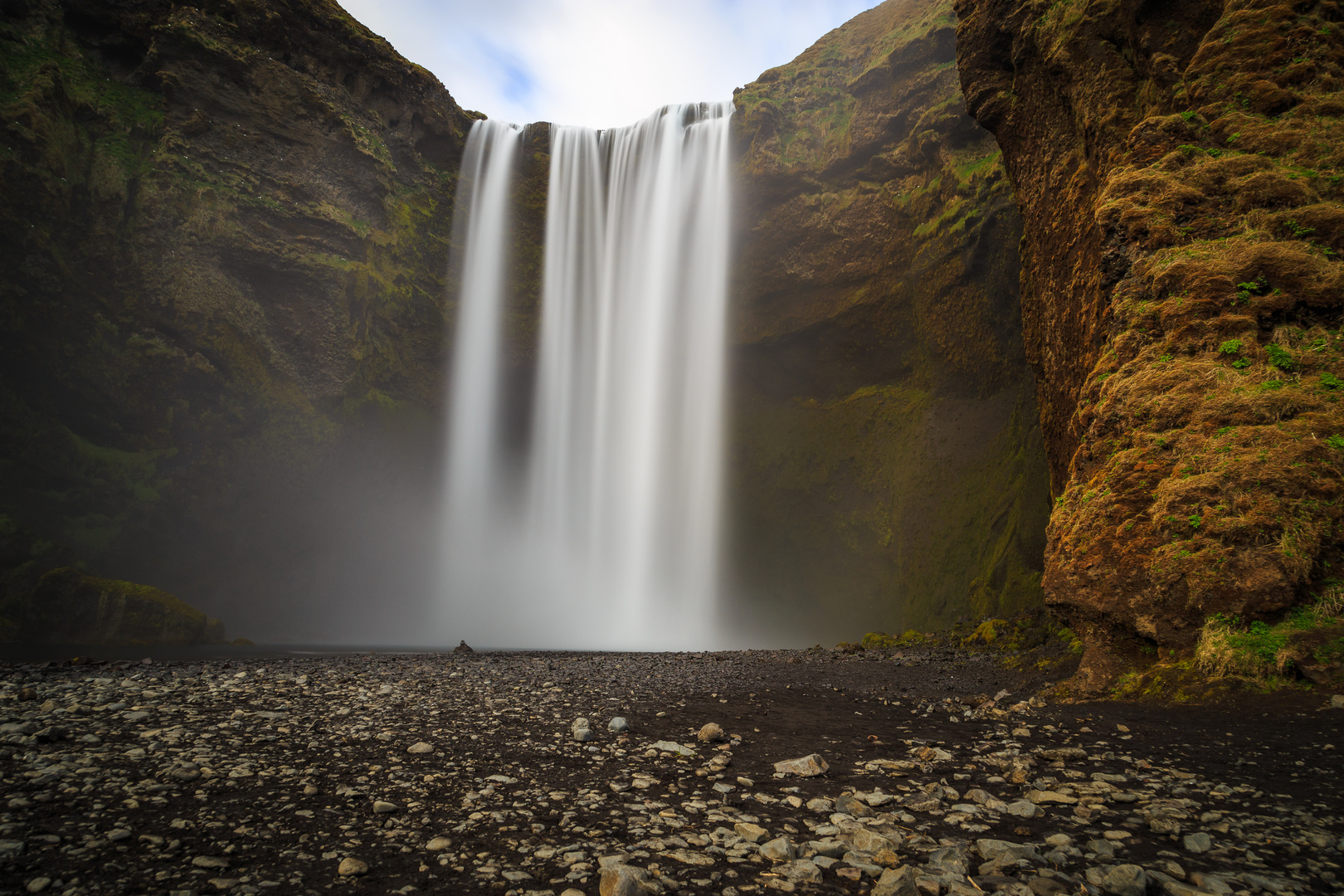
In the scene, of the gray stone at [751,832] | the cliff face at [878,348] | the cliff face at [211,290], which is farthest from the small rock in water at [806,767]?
the cliff face at [211,290]

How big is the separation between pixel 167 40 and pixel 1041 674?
32.9 meters

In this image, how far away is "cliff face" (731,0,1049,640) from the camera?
19.2m

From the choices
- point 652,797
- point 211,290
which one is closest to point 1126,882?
point 652,797

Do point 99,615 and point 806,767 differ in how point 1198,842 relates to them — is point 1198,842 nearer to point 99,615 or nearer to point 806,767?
point 806,767

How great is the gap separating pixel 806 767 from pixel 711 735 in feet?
3.45

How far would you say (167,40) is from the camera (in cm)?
2162

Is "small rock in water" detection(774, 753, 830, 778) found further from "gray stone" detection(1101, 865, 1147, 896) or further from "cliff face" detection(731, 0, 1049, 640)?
"cliff face" detection(731, 0, 1049, 640)

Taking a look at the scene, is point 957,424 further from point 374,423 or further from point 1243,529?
point 374,423

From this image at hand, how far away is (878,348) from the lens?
23109mm

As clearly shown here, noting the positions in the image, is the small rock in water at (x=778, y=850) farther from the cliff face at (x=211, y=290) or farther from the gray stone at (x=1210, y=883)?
the cliff face at (x=211, y=290)

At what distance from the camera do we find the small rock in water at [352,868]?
102 inches

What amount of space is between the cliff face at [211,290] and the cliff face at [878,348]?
15917 mm

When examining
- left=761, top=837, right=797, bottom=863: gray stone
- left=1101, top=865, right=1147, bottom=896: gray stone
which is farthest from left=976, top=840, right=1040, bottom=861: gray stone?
left=761, top=837, right=797, bottom=863: gray stone

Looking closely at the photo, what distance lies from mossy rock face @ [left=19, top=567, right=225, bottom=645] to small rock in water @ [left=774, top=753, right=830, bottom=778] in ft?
66.4
